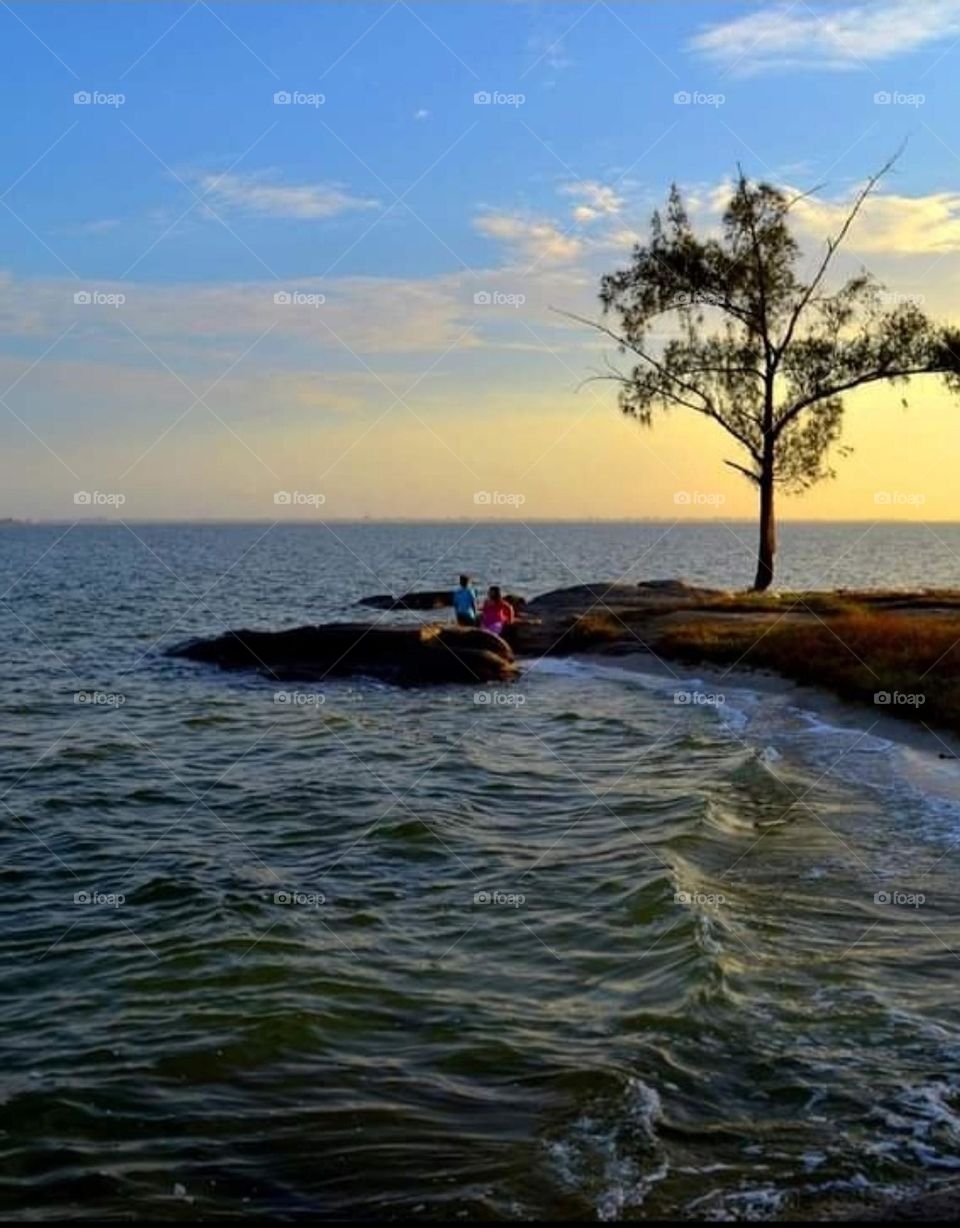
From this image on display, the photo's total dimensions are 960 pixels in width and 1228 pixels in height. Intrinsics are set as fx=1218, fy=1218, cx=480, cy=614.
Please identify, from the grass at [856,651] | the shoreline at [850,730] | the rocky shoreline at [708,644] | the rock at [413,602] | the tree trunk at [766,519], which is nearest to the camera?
the shoreline at [850,730]

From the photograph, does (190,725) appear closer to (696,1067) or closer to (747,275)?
(696,1067)

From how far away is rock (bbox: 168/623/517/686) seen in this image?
31844 millimetres

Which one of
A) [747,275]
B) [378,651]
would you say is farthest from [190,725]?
[747,275]

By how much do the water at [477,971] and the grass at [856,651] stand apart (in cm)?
133

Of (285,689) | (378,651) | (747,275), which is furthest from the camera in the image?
(747,275)

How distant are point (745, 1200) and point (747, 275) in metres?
39.3

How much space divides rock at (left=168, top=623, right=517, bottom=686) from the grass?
5.26 m

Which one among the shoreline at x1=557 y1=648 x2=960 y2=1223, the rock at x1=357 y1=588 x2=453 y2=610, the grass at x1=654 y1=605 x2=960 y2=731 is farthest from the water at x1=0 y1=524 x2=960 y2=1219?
the rock at x1=357 y1=588 x2=453 y2=610

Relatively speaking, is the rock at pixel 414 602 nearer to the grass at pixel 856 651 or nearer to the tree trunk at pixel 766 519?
the tree trunk at pixel 766 519

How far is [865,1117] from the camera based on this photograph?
26.8ft

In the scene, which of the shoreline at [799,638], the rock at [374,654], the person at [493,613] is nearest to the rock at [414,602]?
the shoreline at [799,638]

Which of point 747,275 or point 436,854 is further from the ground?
point 747,275

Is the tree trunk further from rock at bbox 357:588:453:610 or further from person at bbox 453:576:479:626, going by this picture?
rock at bbox 357:588:453:610

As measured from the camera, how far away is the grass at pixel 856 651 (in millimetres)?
23812
